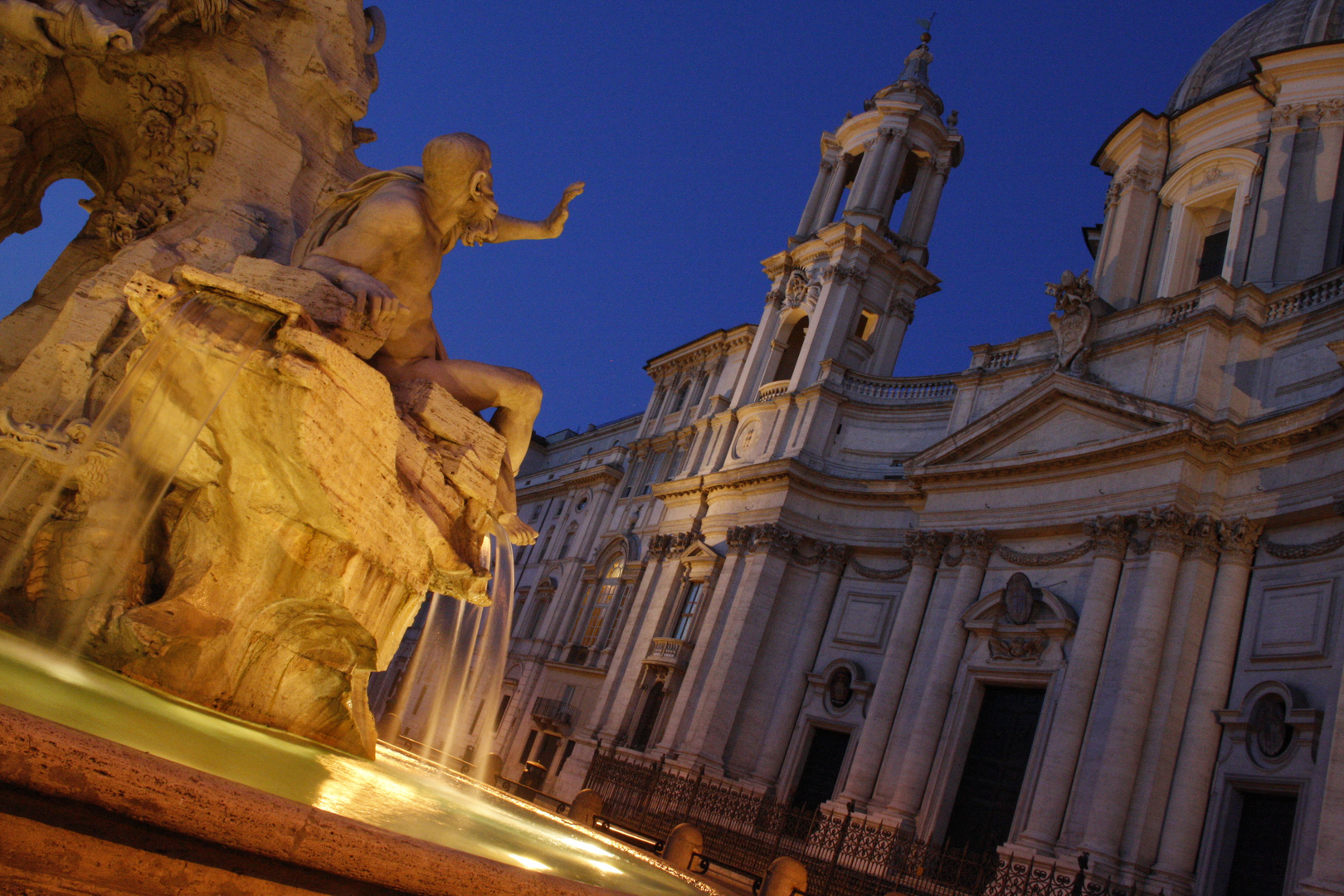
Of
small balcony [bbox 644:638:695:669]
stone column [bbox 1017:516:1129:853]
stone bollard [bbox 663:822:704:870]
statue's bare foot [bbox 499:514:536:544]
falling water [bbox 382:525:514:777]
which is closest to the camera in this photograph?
statue's bare foot [bbox 499:514:536:544]

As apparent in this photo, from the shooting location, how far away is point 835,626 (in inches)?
947

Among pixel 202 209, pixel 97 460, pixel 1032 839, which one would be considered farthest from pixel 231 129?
pixel 1032 839

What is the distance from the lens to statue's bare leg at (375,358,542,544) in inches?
208

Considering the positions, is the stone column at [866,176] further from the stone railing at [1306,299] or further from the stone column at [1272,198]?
the stone railing at [1306,299]

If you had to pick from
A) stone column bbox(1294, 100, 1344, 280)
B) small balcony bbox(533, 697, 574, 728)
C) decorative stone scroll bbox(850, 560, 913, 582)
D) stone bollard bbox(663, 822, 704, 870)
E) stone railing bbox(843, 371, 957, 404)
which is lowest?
stone bollard bbox(663, 822, 704, 870)

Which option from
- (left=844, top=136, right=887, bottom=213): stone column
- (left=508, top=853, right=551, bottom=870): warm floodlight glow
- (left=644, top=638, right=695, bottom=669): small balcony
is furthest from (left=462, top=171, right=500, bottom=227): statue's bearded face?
(left=844, top=136, right=887, bottom=213): stone column

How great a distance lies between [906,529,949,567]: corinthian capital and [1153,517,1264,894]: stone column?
6.18m

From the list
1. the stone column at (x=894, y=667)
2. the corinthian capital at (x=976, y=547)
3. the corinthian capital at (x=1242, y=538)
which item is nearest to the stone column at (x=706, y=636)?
the stone column at (x=894, y=667)

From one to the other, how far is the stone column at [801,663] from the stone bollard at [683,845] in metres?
13.9

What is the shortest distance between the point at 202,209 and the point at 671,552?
23.2 meters

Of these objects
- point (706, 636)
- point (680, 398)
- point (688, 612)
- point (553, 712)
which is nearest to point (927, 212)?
point (680, 398)

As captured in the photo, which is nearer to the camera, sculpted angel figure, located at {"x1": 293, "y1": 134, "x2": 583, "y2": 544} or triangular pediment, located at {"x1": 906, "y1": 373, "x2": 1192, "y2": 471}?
sculpted angel figure, located at {"x1": 293, "y1": 134, "x2": 583, "y2": 544}

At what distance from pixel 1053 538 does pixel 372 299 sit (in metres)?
17.9

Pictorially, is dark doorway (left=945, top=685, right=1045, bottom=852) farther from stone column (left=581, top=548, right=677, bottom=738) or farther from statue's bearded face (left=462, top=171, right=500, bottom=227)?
statue's bearded face (left=462, top=171, right=500, bottom=227)
